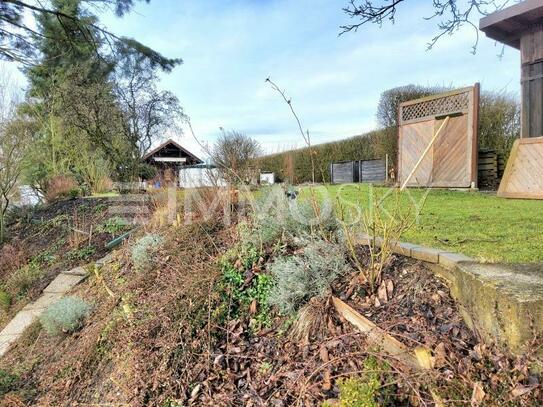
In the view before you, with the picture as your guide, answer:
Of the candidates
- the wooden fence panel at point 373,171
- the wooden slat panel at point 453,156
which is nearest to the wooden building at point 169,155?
the wooden fence panel at point 373,171

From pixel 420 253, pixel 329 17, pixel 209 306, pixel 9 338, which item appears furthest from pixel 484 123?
pixel 9 338

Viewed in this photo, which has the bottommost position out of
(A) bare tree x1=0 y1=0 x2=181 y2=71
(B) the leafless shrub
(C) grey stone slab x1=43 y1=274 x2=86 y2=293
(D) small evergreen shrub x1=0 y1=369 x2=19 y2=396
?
(D) small evergreen shrub x1=0 y1=369 x2=19 y2=396

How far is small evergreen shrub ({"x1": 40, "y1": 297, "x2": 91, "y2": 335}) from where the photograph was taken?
3553 millimetres

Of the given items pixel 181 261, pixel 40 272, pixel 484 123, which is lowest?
pixel 40 272

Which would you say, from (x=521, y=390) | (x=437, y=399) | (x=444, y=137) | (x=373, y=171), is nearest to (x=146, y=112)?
(x=373, y=171)

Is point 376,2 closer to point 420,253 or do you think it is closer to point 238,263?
point 420,253

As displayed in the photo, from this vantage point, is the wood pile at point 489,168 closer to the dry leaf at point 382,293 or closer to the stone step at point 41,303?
the dry leaf at point 382,293

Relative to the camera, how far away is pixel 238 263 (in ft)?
10.7

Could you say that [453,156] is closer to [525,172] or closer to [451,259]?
[525,172]

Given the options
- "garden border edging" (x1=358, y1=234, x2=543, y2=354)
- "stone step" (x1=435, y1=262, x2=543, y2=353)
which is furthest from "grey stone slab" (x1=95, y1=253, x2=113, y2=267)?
"stone step" (x1=435, y1=262, x2=543, y2=353)

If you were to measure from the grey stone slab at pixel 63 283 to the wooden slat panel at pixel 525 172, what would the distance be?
6.45 m

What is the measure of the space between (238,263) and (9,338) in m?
2.61

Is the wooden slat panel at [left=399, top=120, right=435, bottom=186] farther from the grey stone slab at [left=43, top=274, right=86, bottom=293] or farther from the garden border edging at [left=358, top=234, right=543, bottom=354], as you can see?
the grey stone slab at [left=43, top=274, right=86, bottom=293]

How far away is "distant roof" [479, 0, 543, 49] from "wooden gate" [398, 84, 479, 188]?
1014mm
